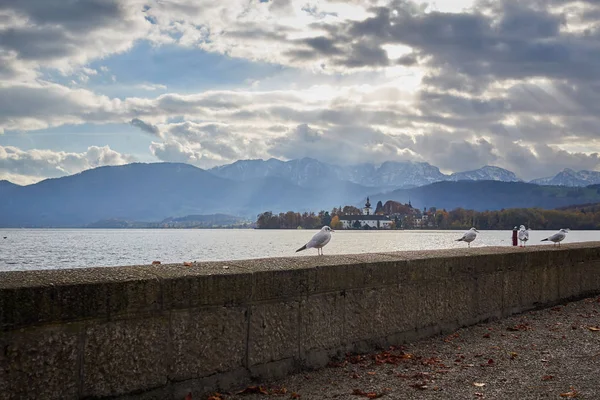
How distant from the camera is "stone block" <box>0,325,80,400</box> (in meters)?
4.50

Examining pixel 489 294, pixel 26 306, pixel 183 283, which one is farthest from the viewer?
pixel 489 294

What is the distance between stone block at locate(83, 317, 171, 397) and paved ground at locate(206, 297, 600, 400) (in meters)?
0.71

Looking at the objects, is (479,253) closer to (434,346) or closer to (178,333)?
(434,346)

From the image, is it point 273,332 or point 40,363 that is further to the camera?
point 273,332

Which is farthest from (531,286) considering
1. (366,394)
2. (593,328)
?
(366,394)

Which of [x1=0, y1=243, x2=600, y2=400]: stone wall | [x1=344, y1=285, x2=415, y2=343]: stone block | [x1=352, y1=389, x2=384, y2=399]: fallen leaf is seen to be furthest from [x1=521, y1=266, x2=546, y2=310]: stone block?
[x1=352, y1=389, x2=384, y2=399]: fallen leaf

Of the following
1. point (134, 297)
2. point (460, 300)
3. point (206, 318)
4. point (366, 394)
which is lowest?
point (366, 394)

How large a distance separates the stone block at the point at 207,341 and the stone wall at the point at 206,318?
11 millimetres

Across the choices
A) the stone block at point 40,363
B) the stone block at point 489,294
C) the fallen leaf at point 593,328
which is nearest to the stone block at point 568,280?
the fallen leaf at point 593,328

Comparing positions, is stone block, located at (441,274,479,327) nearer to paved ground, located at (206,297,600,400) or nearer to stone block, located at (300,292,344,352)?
paved ground, located at (206,297,600,400)

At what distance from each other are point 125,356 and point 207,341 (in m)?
0.83

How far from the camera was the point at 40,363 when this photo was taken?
15.4 ft

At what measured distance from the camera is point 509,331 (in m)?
9.09

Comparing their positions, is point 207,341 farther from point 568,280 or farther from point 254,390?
point 568,280
